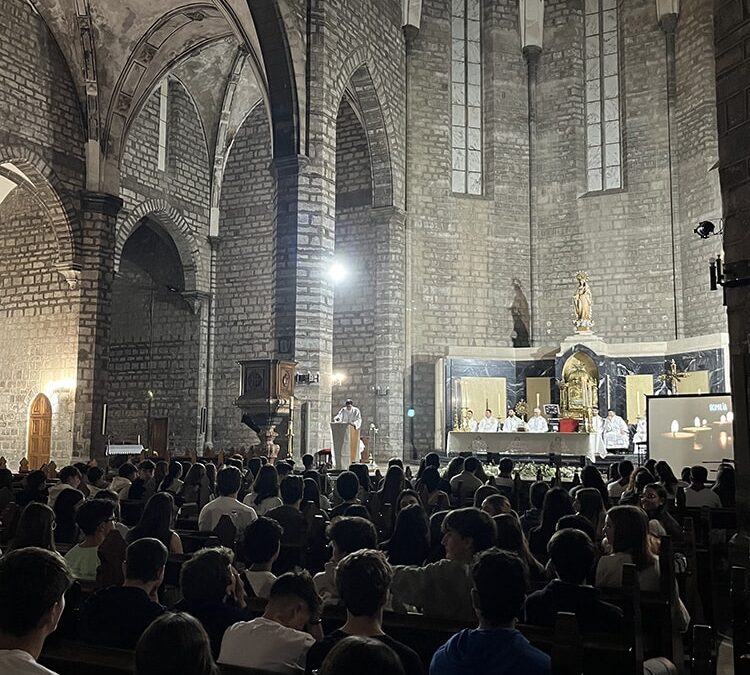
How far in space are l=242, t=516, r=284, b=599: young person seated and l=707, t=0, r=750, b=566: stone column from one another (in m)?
4.17

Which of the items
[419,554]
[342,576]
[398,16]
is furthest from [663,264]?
[342,576]

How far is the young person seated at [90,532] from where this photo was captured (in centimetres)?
476

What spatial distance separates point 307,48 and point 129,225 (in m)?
7.09

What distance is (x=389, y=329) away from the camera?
20.4 m

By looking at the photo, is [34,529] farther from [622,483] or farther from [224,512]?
[622,483]

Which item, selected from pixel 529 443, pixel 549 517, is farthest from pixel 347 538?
pixel 529 443

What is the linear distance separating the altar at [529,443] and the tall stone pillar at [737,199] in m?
8.98

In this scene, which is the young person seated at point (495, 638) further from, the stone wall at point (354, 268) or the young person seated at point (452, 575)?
the stone wall at point (354, 268)

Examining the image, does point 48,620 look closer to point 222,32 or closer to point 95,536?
point 95,536

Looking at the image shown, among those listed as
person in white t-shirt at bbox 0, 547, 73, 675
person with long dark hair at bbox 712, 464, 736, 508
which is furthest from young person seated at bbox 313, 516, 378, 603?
person with long dark hair at bbox 712, 464, 736, 508

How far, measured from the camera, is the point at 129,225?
20578mm

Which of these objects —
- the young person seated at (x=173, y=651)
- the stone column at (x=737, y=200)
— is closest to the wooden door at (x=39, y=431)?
the stone column at (x=737, y=200)

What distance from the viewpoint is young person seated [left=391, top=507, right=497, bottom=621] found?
3.95 meters

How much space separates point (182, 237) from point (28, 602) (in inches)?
816
